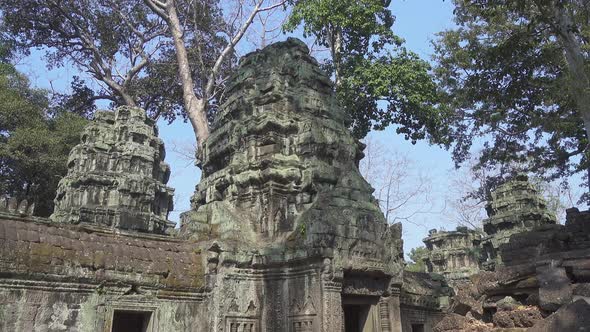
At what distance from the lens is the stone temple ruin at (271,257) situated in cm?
735

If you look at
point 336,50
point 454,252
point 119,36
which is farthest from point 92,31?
point 454,252

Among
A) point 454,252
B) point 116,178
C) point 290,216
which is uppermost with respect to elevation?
point 116,178

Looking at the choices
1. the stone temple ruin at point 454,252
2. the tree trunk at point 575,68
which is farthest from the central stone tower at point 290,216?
the stone temple ruin at point 454,252

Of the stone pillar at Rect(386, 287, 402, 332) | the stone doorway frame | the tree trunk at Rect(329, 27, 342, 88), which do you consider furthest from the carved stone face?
the tree trunk at Rect(329, 27, 342, 88)

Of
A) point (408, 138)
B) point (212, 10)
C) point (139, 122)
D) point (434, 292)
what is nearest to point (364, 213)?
point (434, 292)

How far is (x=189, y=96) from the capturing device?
21.3 metres

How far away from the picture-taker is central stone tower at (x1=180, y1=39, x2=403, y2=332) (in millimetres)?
9484

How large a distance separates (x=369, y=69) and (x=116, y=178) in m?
11.2

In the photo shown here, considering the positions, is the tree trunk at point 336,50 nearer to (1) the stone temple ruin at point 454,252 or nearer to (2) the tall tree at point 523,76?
(2) the tall tree at point 523,76

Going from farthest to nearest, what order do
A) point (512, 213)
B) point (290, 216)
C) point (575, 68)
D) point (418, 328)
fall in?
point (512, 213) < point (418, 328) < point (575, 68) < point (290, 216)

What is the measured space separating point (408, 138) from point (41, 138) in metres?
18.4

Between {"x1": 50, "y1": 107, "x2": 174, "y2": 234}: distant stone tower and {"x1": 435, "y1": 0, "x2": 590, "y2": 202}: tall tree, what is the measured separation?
1300cm

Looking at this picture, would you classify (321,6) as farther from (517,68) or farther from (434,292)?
(434,292)

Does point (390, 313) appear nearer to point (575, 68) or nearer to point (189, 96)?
point (575, 68)
